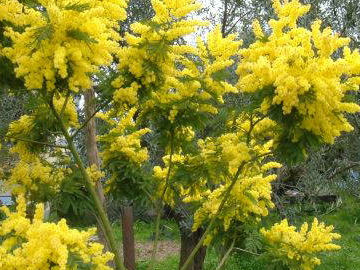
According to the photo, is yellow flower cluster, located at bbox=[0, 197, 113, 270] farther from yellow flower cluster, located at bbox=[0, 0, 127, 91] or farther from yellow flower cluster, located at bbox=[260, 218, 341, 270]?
yellow flower cluster, located at bbox=[260, 218, 341, 270]

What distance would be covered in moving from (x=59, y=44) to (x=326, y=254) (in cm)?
729

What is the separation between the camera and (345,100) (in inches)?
148

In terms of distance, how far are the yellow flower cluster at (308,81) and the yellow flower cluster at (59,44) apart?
1.00m

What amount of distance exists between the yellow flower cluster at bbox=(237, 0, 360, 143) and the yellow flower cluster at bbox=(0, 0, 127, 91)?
100 cm

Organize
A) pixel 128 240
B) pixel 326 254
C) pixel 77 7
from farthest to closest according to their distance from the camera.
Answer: pixel 326 254 → pixel 128 240 → pixel 77 7

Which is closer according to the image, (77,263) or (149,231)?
(77,263)

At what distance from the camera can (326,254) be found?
9.62m

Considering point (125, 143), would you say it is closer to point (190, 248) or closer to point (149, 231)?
point (190, 248)

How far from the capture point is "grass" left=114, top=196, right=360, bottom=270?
398 inches

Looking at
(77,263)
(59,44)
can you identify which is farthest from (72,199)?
(77,263)

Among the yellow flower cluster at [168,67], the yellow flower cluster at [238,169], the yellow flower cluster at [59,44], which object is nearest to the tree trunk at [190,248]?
the yellow flower cluster at [238,169]

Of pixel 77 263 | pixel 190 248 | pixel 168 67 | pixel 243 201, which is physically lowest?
pixel 190 248

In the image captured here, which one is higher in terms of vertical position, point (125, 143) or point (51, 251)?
point (125, 143)

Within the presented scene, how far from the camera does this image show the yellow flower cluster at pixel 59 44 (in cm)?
351
